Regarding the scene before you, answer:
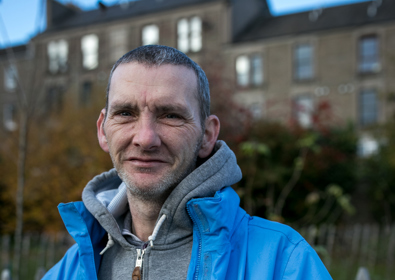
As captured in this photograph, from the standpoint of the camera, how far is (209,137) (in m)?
2.21

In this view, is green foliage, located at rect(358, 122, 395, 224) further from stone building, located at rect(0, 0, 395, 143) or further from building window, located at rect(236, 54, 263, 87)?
building window, located at rect(236, 54, 263, 87)

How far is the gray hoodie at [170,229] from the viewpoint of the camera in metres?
1.92

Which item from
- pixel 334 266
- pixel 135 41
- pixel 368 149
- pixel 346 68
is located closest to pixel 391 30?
pixel 346 68

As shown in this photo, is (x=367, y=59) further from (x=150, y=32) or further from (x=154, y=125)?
(x=154, y=125)

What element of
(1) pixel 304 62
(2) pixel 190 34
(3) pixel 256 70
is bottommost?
(3) pixel 256 70

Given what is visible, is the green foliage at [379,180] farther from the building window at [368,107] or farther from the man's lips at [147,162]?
the man's lips at [147,162]

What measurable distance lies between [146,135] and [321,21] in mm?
27275

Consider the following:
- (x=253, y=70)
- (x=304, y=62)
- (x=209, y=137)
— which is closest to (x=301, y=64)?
(x=304, y=62)

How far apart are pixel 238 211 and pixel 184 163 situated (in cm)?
33

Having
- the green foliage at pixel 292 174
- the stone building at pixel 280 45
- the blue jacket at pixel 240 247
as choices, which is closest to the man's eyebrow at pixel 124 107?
the blue jacket at pixel 240 247

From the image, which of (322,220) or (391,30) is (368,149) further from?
(322,220)

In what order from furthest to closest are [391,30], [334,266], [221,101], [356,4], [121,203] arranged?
[356,4] < [391,30] < [334,266] < [221,101] < [121,203]

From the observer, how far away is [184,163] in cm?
201

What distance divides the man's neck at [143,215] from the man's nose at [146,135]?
314mm
